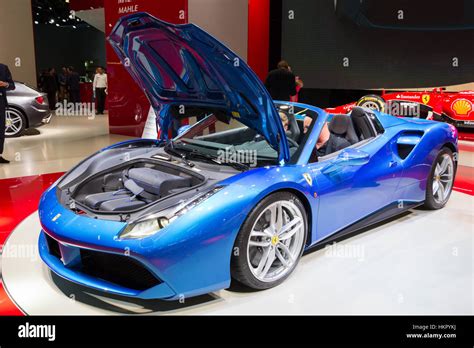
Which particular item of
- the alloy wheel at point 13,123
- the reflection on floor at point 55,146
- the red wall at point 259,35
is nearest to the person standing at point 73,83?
the reflection on floor at point 55,146

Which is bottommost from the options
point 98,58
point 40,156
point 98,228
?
point 40,156

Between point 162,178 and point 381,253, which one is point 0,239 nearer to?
point 162,178

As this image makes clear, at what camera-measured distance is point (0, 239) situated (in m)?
3.49

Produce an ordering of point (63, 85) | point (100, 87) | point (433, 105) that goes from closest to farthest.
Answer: point (433, 105), point (100, 87), point (63, 85)

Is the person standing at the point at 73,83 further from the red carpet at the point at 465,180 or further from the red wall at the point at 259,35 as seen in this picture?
the red carpet at the point at 465,180

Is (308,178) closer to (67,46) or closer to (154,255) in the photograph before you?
(154,255)

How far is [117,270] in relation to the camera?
2395mm

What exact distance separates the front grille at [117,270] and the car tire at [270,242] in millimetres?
478

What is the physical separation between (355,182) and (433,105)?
→ 6.43 meters

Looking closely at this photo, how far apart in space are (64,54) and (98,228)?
25.1 meters

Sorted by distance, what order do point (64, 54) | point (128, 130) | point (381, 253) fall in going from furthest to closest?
1. point (64, 54)
2. point (128, 130)
3. point (381, 253)

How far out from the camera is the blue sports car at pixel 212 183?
2.28 meters

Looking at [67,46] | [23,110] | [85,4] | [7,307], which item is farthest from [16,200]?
[67,46]
